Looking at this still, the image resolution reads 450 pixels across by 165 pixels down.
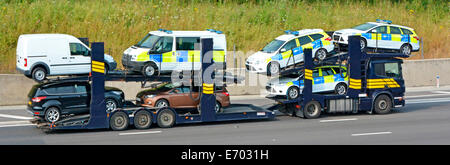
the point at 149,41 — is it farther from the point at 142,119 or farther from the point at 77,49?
the point at 142,119

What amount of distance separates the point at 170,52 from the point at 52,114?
4435 mm

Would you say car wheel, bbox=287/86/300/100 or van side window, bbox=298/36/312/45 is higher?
van side window, bbox=298/36/312/45

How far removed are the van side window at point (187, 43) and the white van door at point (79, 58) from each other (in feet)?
10.1

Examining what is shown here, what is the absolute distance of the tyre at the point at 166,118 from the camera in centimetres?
1828

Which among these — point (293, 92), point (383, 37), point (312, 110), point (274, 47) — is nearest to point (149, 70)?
point (293, 92)

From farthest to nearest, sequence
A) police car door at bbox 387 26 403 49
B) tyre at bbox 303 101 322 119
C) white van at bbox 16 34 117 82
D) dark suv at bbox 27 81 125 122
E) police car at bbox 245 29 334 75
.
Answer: police car door at bbox 387 26 403 49
police car at bbox 245 29 334 75
tyre at bbox 303 101 322 119
white van at bbox 16 34 117 82
dark suv at bbox 27 81 125 122

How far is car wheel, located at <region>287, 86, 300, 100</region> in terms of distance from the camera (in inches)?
805

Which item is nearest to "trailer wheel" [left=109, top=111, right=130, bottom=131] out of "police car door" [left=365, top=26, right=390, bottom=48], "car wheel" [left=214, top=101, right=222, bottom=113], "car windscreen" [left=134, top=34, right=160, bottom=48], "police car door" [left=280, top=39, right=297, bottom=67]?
"car windscreen" [left=134, top=34, right=160, bottom=48]

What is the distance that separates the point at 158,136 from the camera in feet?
56.1

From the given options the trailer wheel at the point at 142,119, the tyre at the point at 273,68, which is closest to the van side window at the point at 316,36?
the tyre at the point at 273,68

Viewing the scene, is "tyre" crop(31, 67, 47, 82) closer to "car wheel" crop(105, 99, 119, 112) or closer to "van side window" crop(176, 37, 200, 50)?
"car wheel" crop(105, 99, 119, 112)

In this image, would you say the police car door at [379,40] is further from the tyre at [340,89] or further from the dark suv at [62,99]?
the dark suv at [62,99]

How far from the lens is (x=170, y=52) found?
64.3 feet

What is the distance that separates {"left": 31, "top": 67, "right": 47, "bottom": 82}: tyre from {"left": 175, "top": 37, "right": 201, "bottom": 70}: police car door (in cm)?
444
